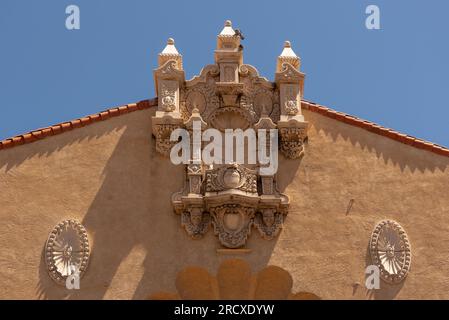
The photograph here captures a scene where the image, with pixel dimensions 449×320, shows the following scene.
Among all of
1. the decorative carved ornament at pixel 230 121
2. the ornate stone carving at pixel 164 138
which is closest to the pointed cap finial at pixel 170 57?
the decorative carved ornament at pixel 230 121

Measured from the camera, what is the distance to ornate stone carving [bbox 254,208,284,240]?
16.7 metres

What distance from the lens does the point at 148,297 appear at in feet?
53.2

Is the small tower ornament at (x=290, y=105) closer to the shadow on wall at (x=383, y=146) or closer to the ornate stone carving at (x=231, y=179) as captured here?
the shadow on wall at (x=383, y=146)

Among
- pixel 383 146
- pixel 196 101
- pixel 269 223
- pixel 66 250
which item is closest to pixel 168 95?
pixel 196 101

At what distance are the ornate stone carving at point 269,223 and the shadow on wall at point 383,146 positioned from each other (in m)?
1.75

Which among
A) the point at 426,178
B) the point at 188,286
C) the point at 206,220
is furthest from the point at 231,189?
the point at 426,178

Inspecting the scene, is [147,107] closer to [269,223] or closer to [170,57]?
[170,57]

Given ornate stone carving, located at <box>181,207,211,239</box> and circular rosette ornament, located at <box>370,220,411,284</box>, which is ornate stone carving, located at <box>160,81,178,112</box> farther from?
circular rosette ornament, located at <box>370,220,411,284</box>

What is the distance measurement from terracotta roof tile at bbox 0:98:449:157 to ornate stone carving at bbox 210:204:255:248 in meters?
2.23

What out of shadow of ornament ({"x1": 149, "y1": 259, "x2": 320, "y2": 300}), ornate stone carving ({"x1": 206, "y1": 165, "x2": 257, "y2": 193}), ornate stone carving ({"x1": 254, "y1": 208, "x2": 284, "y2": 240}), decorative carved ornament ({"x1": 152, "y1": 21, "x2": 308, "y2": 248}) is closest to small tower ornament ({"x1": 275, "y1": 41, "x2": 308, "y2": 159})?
decorative carved ornament ({"x1": 152, "y1": 21, "x2": 308, "y2": 248})

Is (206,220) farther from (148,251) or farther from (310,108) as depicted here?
(310,108)

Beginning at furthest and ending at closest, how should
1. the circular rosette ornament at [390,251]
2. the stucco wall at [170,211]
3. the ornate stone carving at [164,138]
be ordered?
the ornate stone carving at [164,138] → the circular rosette ornament at [390,251] → the stucco wall at [170,211]

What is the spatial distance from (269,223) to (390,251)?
1.97 meters

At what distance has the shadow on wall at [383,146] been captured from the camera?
17422 millimetres
